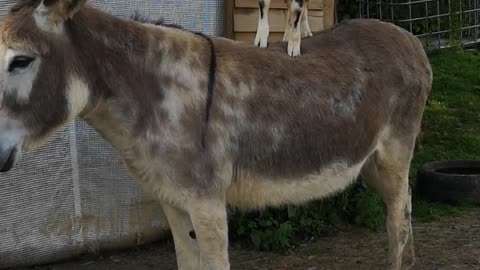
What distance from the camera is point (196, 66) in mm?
3162

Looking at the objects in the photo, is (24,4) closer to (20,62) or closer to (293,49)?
(20,62)

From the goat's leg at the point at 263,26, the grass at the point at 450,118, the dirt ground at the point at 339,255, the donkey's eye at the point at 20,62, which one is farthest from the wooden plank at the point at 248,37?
the donkey's eye at the point at 20,62

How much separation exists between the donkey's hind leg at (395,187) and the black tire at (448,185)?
5.04ft

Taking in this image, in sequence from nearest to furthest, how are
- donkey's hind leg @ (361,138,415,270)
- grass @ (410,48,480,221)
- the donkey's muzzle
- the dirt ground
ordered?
1. the donkey's muzzle
2. donkey's hind leg @ (361,138,415,270)
3. the dirt ground
4. grass @ (410,48,480,221)

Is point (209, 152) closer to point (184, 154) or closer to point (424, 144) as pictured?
point (184, 154)

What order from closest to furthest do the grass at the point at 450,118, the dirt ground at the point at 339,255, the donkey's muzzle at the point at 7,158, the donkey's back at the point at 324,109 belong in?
the donkey's muzzle at the point at 7,158
the donkey's back at the point at 324,109
the dirt ground at the point at 339,255
the grass at the point at 450,118

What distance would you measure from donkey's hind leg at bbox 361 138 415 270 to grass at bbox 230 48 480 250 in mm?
832

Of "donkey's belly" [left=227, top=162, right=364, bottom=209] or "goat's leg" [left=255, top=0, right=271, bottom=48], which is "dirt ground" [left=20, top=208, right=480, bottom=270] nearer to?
"donkey's belly" [left=227, top=162, right=364, bottom=209]

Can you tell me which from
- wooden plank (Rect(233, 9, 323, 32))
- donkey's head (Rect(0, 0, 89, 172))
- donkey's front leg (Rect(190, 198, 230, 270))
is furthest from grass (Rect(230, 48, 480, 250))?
donkey's head (Rect(0, 0, 89, 172))

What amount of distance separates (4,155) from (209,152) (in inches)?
32.3

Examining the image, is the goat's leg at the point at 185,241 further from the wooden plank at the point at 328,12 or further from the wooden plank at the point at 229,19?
the wooden plank at the point at 328,12

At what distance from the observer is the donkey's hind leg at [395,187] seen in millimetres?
4020

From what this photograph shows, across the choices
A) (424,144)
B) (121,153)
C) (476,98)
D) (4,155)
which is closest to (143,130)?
(121,153)

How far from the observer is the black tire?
5.75 metres
